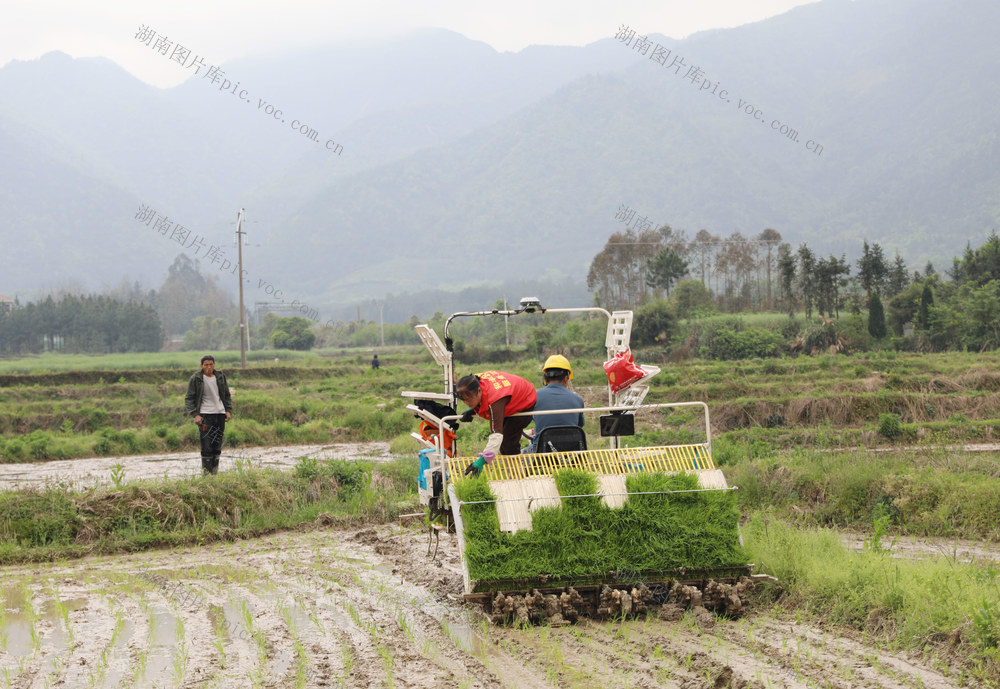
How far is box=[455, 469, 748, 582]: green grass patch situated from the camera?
6797 mm

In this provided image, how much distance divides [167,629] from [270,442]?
654 inches

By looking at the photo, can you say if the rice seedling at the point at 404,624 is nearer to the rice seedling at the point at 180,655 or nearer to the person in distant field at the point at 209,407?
the rice seedling at the point at 180,655

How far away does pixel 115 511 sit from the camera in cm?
1078

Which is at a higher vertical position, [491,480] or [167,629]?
[491,480]

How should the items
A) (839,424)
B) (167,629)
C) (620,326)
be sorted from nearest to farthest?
1. (167,629)
2. (620,326)
3. (839,424)

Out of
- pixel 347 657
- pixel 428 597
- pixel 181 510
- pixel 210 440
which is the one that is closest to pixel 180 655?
pixel 347 657

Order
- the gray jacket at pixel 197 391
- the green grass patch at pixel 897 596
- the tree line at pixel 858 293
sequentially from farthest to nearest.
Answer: the tree line at pixel 858 293 < the gray jacket at pixel 197 391 < the green grass patch at pixel 897 596

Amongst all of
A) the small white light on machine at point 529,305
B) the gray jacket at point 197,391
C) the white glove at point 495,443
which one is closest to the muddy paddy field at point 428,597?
the white glove at point 495,443

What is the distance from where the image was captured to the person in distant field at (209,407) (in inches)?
504

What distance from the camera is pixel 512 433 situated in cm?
811

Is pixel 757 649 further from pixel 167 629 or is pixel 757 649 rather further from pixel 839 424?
pixel 839 424

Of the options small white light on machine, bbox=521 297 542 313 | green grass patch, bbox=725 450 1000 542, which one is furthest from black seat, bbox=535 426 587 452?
green grass patch, bbox=725 450 1000 542

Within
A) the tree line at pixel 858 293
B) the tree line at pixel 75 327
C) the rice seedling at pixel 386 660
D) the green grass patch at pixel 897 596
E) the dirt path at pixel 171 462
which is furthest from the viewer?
the tree line at pixel 75 327

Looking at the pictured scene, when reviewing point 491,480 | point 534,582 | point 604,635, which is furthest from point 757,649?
point 491,480
